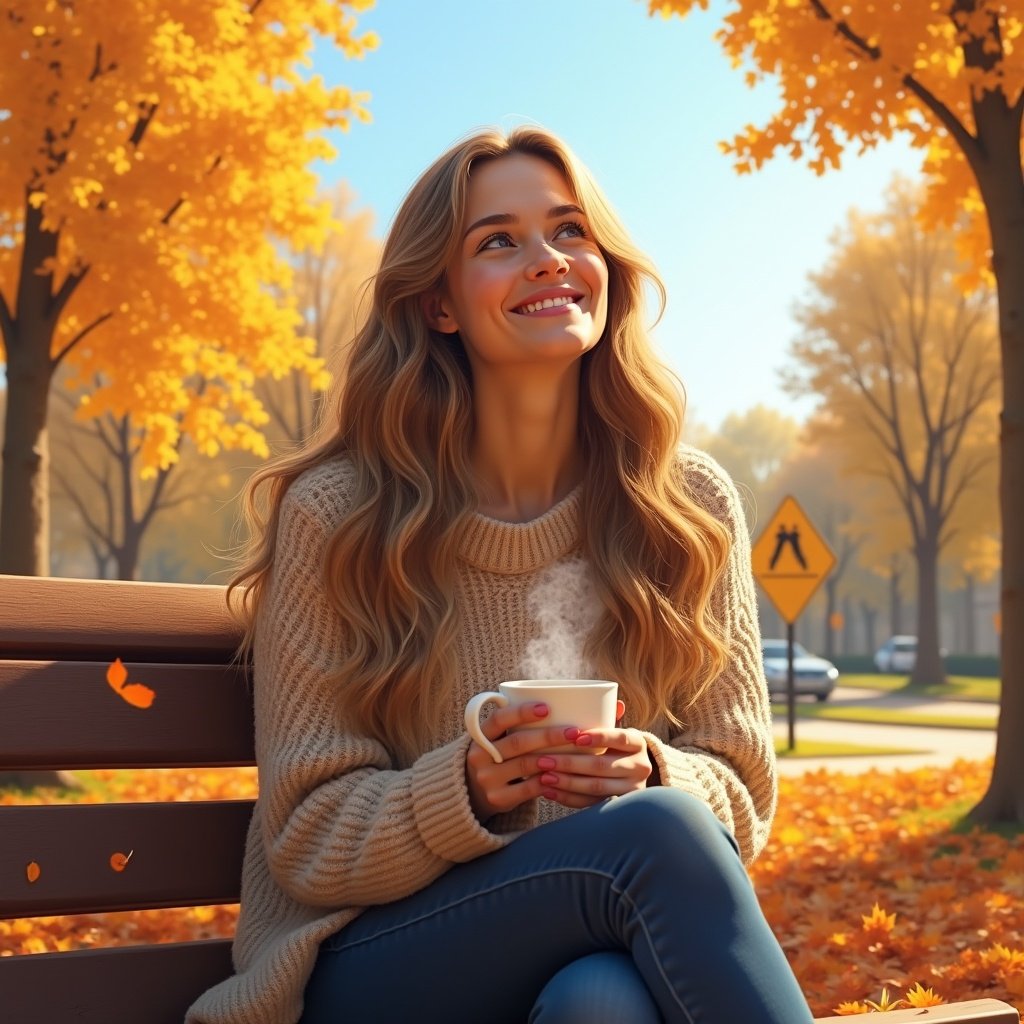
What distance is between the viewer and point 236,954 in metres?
2.49

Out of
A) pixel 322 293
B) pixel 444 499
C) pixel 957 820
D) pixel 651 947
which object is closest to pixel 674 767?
pixel 651 947

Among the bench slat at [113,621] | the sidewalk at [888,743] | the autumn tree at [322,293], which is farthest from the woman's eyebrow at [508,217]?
the autumn tree at [322,293]

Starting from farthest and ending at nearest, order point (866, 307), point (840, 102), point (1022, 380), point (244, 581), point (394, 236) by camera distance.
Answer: point (866, 307) → point (840, 102) → point (1022, 380) → point (394, 236) → point (244, 581)

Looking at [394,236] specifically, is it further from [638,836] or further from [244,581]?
[638,836]

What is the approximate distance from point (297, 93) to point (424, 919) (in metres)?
8.19

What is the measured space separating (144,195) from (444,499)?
6.89m

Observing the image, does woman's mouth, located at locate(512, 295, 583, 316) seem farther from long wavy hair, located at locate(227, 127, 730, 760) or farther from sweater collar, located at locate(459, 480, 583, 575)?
sweater collar, located at locate(459, 480, 583, 575)

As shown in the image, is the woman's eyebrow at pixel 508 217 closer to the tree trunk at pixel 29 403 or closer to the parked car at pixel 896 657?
the tree trunk at pixel 29 403

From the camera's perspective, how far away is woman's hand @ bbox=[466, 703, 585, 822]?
212 cm

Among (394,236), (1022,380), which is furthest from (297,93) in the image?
(394,236)

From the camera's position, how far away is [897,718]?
20094mm

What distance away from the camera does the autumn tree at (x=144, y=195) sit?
823 cm

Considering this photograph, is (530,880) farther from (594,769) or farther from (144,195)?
(144,195)

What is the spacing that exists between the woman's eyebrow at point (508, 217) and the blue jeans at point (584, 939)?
1.22 meters
